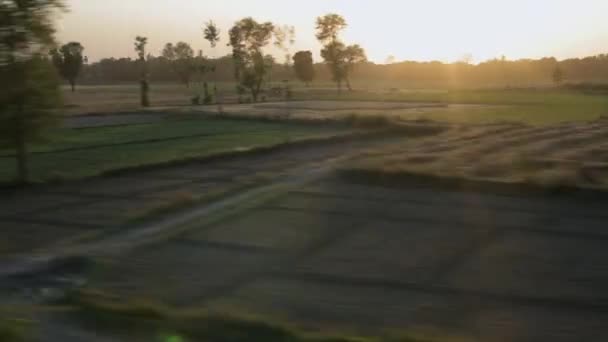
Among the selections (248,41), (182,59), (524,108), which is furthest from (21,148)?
(182,59)

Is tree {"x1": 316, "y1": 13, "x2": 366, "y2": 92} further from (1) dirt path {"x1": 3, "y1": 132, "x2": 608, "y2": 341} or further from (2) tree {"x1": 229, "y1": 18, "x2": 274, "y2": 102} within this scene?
(1) dirt path {"x1": 3, "y1": 132, "x2": 608, "y2": 341}

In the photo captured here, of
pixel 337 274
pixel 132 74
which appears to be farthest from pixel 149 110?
pixel 132 74

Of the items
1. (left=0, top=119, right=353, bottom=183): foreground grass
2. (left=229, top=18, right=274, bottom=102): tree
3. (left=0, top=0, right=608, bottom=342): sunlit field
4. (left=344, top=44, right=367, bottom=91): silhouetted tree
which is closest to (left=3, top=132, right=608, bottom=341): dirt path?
(left=0, top=0, right=608, bottom=342): sunlit field

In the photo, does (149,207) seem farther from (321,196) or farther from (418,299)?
(418,299)

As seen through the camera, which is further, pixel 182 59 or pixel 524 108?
pixel 182 59

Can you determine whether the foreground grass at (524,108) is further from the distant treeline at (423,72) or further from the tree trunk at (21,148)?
the distant treeline at (423,72)

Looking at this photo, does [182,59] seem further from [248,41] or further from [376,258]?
[376,258]
